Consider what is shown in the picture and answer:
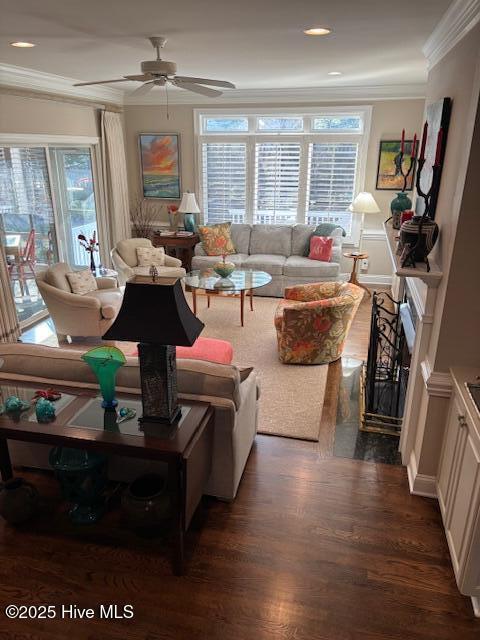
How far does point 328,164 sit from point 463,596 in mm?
5951

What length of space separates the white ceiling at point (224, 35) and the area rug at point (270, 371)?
9.12ft

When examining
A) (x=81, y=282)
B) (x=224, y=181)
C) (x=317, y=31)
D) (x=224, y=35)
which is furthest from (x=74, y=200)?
(x=317, y=31)

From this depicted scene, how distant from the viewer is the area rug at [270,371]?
3.68m

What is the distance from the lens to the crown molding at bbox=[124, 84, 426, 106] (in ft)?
20.7

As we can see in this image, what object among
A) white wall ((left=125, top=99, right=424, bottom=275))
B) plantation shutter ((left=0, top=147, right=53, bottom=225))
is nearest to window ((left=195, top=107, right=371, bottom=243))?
white wall ((left=125, top=99, right=424, bottom=275))

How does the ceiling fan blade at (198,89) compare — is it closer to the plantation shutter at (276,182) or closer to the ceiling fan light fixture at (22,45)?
the ceiling fan light fixture at (22,45)

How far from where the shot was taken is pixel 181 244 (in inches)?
280

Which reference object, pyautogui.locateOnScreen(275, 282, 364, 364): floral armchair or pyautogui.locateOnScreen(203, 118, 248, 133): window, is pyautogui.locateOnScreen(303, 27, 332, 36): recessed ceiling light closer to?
pyautogui.locateOnScreen(275, 282, 364, 364): floral armchair

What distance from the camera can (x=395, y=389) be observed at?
3863 mm

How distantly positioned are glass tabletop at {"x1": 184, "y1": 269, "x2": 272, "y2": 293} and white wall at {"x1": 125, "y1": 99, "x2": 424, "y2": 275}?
2162mm

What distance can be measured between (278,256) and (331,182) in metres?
1.37

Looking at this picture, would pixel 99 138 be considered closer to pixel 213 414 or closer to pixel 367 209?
pixel 367 209

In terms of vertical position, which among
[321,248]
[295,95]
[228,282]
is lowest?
[228,282]

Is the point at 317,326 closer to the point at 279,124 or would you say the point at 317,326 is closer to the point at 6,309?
the point at 6,309
